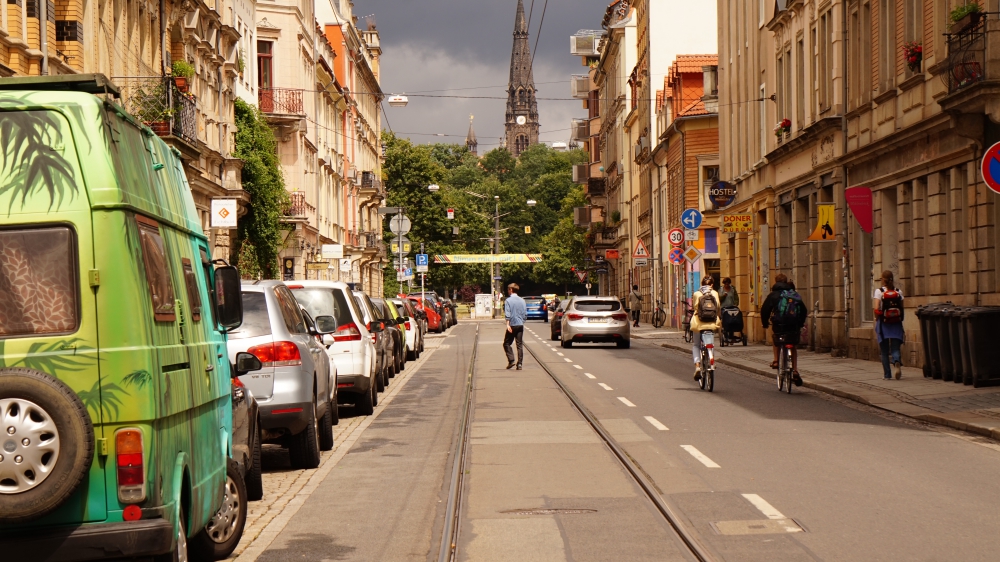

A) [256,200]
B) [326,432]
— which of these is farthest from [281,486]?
[256,200]

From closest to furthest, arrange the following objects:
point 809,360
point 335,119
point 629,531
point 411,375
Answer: point 629,531 < point 411,375 < point 809,360 < point 335,119

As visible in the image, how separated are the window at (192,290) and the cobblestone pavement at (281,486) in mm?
1734

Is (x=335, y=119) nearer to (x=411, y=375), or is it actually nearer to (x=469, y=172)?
(x=411, y=375)

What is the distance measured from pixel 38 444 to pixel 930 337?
18924mm

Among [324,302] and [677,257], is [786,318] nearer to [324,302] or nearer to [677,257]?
[324,302]

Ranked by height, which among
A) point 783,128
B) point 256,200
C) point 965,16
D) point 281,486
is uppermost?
point 783,128

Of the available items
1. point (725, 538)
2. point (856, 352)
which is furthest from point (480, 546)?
point (856, 352)

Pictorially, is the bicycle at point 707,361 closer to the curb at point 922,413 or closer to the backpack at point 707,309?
the backpack at point 707,309

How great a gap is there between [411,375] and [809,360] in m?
8.66

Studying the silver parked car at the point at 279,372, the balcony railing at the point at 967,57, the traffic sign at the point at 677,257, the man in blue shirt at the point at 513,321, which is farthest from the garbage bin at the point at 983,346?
Result: the traffic sign at the point at 677,257

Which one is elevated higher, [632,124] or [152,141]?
[632,124]

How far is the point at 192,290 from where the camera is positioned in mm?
7266

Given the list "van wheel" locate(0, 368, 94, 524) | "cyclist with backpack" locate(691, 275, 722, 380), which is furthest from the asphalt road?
"van wheel" locate(0, 368, 94, 524)

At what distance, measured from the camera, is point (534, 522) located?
367 inches
